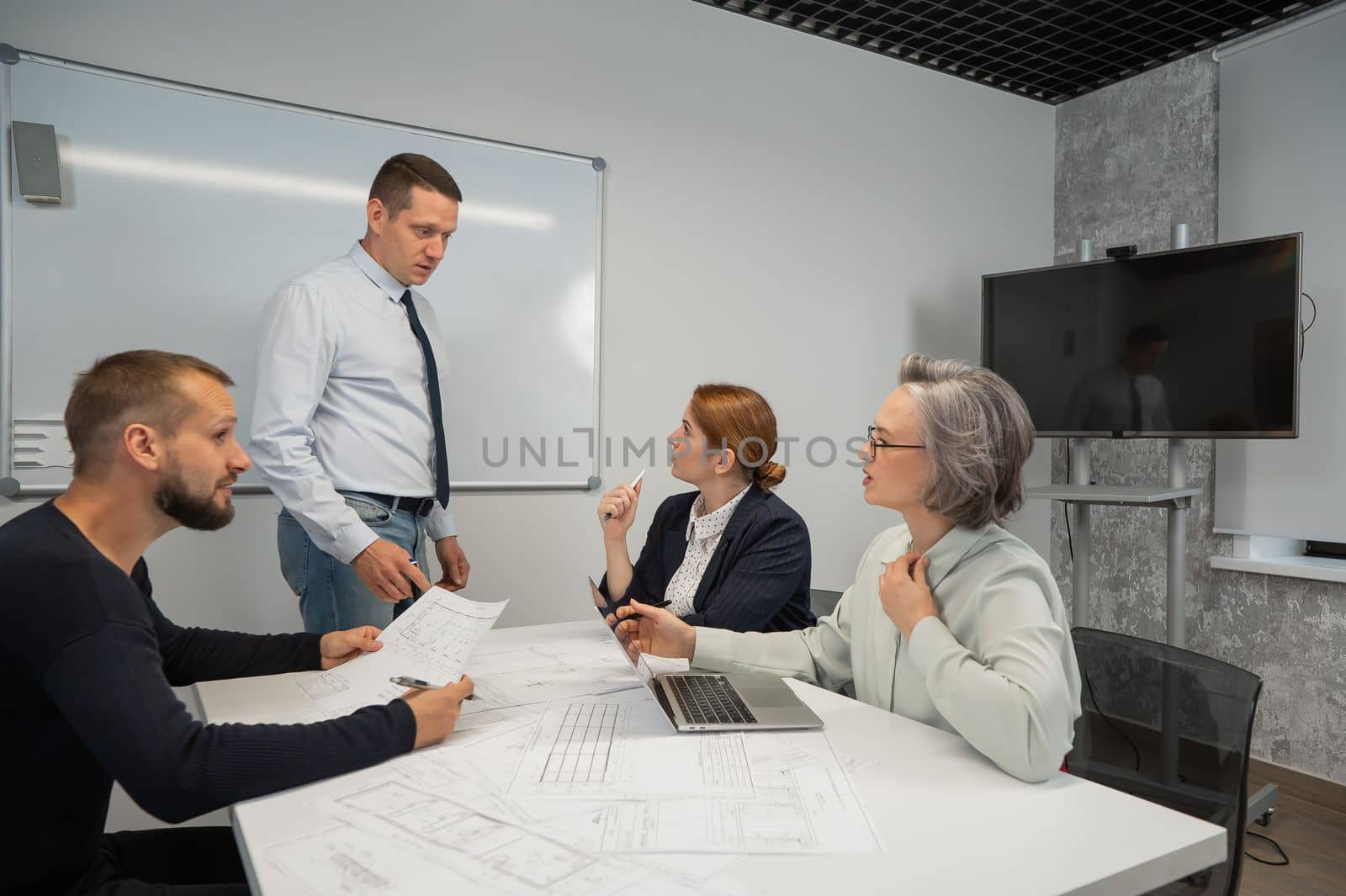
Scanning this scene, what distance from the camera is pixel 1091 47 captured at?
Result: 3.65 meters

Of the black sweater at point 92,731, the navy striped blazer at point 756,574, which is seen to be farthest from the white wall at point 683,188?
the black sweater at point 92,731

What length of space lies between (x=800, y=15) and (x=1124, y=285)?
5.41ft

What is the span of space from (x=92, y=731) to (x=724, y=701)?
0.83 m

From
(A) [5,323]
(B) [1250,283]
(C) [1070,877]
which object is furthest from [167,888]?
(B) [1250,283]

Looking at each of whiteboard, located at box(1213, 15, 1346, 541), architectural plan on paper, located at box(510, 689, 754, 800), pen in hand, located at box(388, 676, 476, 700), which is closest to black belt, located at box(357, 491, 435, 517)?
pen in hand, located at box(388, 676, 476, 700)

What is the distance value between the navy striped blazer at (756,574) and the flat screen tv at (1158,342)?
1852 millimetres

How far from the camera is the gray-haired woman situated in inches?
45.2

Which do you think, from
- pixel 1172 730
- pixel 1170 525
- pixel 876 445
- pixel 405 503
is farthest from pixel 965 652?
pixel 1170 525

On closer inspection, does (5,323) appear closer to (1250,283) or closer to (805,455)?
(805,455)

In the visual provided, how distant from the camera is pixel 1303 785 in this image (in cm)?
312

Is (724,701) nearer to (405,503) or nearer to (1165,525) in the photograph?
(405,503)

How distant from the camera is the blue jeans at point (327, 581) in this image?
6.49 feet

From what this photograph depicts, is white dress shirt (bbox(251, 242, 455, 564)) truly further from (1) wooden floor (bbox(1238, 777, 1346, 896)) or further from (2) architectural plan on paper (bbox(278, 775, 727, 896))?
(1) wooden floor (bbox(1238, 777, 1346, 896))

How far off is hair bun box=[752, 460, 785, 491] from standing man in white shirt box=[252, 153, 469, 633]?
31.0 inches
